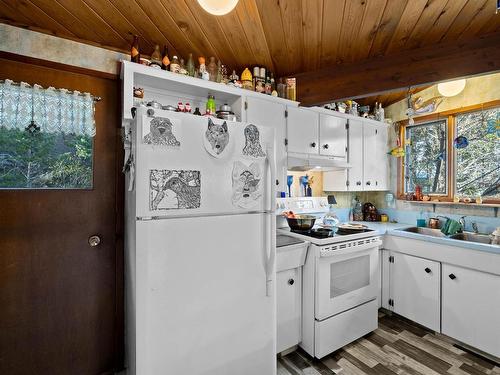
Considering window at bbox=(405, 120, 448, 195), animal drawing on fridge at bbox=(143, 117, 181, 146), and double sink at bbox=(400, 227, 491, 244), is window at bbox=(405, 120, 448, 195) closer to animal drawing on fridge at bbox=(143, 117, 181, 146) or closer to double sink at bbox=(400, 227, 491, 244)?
double sink at bbox=(400, 227, 491, 244)

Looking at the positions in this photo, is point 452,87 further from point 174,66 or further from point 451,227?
point 174,66

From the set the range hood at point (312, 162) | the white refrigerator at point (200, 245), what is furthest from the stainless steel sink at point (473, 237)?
the white refrigerator at point (200, 245)

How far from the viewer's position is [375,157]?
3.11m

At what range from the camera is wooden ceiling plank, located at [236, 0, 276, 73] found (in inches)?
62.1

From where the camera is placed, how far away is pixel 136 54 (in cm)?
172

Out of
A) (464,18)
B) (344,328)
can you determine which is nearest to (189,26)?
(464,18)

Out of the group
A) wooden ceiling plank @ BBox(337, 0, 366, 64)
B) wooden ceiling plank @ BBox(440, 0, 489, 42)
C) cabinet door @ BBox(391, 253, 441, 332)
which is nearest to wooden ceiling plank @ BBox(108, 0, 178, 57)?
wooden ceiling plank @ BBox(337, 0, 366, 64)

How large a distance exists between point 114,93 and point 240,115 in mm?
937

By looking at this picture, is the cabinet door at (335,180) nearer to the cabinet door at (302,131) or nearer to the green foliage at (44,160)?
the cabinet door at (302,131)

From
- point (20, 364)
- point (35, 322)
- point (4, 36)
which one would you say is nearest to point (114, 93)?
point (4, 36)

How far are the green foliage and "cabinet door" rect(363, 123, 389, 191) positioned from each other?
277 centimetres

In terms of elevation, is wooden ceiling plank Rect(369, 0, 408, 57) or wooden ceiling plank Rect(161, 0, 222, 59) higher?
wooden ceiling plank Rect(369, 0, 408, 57)

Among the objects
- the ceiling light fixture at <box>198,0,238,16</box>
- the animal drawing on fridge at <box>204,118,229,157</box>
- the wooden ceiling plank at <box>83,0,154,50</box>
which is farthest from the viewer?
the wooden ceiling plank at <box>83,0,154,50</box>

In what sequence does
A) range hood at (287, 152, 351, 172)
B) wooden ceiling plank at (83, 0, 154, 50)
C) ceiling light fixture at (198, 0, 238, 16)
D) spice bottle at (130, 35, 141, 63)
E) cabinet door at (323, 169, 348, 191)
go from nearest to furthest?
1. ceiling light fixture at (198, 0, 238, 16)
2. wooden ceiling plank at (83, 0, 154, 50)
3. spice bottle at (130, 35, 141, 63)
4. range hood at (287, 152, 351, 172)
5. cabinet door at (323, 169, 348, 191)
